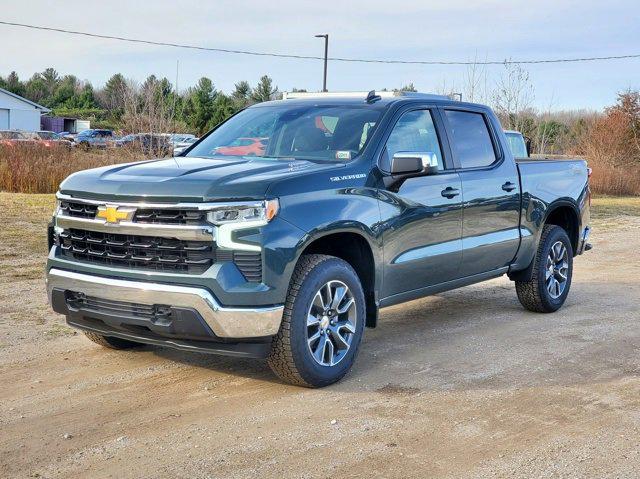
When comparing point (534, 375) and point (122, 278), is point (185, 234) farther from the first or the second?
point (534, 375)

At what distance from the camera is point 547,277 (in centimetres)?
798

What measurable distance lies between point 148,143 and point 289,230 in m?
18.0

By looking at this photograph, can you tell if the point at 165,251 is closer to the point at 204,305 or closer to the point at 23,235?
the point at 204,305

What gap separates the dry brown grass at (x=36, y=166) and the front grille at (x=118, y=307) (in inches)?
578

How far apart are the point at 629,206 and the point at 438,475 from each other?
2073cm

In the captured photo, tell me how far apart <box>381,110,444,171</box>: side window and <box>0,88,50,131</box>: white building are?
59739mm

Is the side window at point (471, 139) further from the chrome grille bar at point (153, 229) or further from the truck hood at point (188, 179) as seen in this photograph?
the chrome grille bar at point (153, 229)

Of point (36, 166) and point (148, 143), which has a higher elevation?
point (148, 143)

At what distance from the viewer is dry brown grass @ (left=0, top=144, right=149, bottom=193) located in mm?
19359

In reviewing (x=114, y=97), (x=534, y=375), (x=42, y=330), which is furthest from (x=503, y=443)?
(x=114, y=97)

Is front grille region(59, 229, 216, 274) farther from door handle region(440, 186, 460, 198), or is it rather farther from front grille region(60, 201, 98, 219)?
door handle region(440, 186, 460, 198)

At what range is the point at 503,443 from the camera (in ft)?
15.0

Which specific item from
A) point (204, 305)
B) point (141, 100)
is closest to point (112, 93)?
point (141, 100)

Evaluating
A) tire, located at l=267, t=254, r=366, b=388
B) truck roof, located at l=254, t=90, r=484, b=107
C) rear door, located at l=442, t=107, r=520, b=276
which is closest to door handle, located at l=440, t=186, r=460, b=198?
rear door, located at l=442, t=107, r=520, b=276
